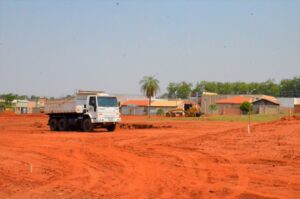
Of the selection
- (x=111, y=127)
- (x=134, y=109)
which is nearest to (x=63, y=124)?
(x=111, y=127)

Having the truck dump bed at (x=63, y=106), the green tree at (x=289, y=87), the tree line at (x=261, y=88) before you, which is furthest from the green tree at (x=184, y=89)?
the truck dump bed at (x=63, y=106)

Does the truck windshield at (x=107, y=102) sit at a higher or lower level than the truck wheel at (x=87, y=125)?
higher

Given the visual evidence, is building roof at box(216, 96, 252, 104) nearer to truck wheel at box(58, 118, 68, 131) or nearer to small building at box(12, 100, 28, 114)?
small building at box(12, 100, 28, 114)

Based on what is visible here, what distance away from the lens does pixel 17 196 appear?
36.5 ft

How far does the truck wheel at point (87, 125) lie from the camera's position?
114ft

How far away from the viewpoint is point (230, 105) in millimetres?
103438

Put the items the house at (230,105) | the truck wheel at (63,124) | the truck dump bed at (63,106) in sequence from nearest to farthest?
1. the truck dump bed at (63,106)
2. the truck wheel at (63,124)
3. the house at (230,105)

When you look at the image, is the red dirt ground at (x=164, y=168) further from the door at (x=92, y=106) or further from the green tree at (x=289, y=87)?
the green tree at (x=289, y=87)

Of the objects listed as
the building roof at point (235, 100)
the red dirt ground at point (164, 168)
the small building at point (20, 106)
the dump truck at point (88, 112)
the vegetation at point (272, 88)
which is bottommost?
the red dirt ground at point (164, 168)

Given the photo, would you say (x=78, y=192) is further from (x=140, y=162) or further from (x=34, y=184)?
(x=140, y=162)

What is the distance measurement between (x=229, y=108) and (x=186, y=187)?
92.2 metres

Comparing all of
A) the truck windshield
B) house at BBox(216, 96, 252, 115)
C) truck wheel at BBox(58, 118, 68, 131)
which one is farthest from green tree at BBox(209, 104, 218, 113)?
the truck windshield

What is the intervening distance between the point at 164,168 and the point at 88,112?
66.7ft

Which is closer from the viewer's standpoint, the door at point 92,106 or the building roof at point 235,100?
the door at point 92,106
